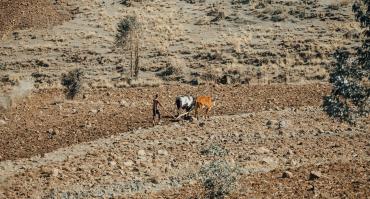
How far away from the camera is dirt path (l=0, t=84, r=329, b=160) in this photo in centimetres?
1934

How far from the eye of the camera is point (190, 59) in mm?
39625

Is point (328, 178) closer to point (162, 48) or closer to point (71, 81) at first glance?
point (71, 81)

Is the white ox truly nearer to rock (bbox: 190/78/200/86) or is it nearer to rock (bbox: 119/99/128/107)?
rock (bbox: 119/99/128/107)

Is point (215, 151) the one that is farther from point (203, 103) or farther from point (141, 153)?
point (203, 103)

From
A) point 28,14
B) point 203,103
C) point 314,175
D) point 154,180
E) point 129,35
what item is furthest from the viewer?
point 28,14

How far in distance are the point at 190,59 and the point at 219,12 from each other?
46.1 feet

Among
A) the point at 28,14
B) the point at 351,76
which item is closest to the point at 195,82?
the point at 351,76

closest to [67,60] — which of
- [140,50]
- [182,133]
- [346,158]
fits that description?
[140,50]

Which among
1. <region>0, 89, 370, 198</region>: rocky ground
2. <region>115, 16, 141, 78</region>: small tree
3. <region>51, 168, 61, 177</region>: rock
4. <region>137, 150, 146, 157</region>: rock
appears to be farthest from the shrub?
<region>115, 16, 141, 78</region>: small tree

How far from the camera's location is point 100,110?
23094mm

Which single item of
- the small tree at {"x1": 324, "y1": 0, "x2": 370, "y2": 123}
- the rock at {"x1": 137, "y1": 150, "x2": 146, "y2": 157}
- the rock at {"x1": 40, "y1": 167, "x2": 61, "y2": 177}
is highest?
the small tree at {"x1": 324, "y1": 0, "x2": 370, "y2": 123}

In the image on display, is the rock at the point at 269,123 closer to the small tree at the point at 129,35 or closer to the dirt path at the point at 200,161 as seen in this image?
A: the dirt path at the point at 200,161

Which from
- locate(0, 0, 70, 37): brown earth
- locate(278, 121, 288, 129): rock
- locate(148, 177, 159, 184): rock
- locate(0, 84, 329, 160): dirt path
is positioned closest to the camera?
locate(148, 177, 159, 184): rock

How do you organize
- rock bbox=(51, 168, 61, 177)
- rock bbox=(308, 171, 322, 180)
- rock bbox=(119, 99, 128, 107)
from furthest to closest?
rock bbox=(119, 99, 128, 107), rock bbox=(51, 168, 61, 177), rock bbox=(308, 171, 322, 180)
